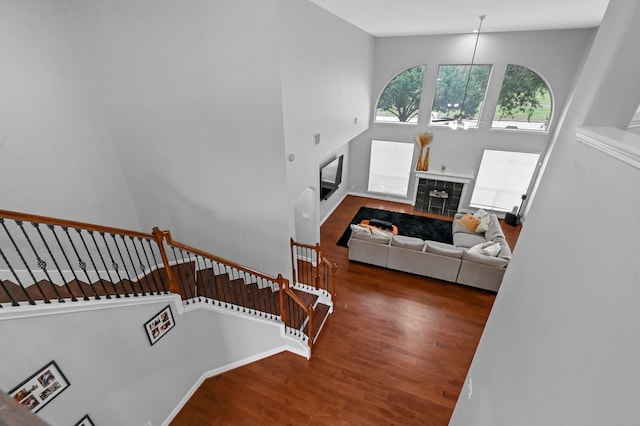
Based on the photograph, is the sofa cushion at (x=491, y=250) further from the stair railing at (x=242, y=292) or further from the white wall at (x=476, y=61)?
the stair railing at (x=242, y=292)

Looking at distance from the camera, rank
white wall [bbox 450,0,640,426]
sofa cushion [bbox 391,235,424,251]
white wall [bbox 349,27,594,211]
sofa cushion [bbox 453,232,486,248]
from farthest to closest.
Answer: sofa cushion [bbox 453,232,486,248], white wall [bbox 349,27,594,211], sofa cushion [bbox 391,235,424,251], white wall [bbox 450,0,640,426]

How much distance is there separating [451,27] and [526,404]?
7415 millimetres

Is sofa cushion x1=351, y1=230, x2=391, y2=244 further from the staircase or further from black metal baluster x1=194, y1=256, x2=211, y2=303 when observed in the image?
black metal baluster x1=194, y1=256, x2=211, y2=303

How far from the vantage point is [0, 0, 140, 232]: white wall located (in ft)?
11.4

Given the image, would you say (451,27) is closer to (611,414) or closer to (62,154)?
(611,414)

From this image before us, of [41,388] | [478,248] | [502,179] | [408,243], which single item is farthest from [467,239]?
[41,388]

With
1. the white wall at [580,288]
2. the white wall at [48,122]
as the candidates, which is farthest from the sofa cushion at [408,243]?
the white wall at [48,122]

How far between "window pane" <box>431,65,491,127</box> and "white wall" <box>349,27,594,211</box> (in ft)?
0.57

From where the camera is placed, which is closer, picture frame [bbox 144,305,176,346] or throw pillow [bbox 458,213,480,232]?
picture frame [bbox 144,305,176,346]

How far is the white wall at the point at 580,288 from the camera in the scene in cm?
92

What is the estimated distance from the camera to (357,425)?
3.69 meters

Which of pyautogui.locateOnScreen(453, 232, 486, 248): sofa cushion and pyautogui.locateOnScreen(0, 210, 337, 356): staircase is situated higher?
pyautogui.locateOnScreen(0, 210, 337, 356): staircase

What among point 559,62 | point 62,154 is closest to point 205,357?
point 62,154

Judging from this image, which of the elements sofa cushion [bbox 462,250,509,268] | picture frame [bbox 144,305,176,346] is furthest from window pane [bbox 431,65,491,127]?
picture frame [bbox 144,305,176,346]
